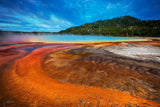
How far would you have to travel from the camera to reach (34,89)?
331 centimetres

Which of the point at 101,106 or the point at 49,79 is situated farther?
the point at 49,79

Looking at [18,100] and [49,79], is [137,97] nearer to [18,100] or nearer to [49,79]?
[49,79]

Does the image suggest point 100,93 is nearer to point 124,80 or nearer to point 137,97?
point 137,97

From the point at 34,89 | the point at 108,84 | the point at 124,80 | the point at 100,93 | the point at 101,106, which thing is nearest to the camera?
the point at 101,106

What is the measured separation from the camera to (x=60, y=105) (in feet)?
8.35

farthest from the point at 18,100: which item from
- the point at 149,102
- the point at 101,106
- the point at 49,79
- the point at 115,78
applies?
the point at 149,102

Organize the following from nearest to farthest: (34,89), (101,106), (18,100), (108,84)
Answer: (101,106), (18,100), (34,89), (108,84)

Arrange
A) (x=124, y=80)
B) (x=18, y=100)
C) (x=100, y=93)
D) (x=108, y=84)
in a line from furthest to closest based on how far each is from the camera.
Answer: (x=124, y=80) < (x=108, y=84) < (x=100, y=93) < (x=18, y=100)

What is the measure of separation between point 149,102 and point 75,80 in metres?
3.11

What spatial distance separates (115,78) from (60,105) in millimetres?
3164

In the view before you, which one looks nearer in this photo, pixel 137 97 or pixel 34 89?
pixel 137 97

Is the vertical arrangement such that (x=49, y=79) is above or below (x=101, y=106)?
above

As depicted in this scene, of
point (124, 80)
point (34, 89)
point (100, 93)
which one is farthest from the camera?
point (124, 80)

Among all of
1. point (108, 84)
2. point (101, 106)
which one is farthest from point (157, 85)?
point (101, 106)
